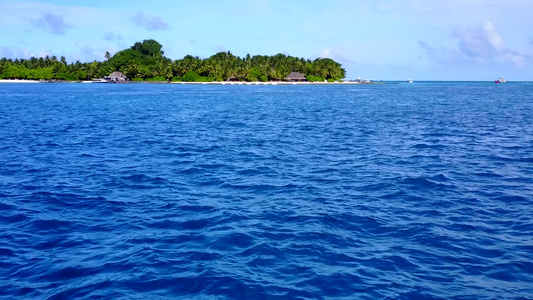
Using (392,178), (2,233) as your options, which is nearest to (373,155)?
(392,178)

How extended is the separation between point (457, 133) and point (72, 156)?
3074cm

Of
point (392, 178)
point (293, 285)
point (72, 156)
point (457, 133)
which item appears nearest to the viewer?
point (293, 285)

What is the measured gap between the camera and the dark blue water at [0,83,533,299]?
10.5 m

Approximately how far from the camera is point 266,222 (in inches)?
580

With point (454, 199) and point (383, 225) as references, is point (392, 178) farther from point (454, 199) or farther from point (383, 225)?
point (383, 225)

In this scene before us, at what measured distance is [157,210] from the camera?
1609 cm

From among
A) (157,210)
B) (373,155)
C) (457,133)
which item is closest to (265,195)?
(157,210)

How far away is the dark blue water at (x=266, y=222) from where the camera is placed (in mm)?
10500

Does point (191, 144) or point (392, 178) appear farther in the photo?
point (191, 144)

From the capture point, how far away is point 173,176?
21703 mm

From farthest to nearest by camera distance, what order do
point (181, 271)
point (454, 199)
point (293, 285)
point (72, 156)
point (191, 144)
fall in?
point (191, 144) < point (72, 156) < point (454, 199) < point (181, 271) < point (293, 285)

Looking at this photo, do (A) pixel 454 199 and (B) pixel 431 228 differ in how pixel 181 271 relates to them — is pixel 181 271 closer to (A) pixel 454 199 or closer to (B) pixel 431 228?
(B) pixel 431 228

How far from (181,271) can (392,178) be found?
42.1 feet

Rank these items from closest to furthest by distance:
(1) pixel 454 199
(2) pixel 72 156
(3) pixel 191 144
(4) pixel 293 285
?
1. (4) pixel 293 285
2. (1) pixel 454 199
3. (2) pixel 72 156
4. (3) pixel 191 144
